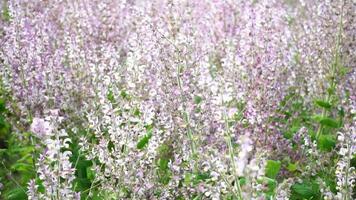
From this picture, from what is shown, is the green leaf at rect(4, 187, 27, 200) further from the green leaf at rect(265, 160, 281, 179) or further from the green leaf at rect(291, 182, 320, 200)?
the green leaf at rect(291, 182, 320, 200)

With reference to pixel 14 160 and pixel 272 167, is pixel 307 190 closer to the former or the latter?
pixel 272 167

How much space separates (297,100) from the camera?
5824 millimetres

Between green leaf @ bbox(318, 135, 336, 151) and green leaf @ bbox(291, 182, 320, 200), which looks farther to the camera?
green leaf @ bbox(318, 135, 336, 151)

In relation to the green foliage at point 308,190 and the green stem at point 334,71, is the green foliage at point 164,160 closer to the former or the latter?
the green foliage at point 308,190

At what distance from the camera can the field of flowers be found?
11.6ft

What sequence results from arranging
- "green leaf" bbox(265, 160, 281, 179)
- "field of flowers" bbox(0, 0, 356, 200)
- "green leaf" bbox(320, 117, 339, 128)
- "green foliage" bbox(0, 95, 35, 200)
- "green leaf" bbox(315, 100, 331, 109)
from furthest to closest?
"green leaf" bbox(315, 100, 331, 109) < "green leaf" bbox(320, 117, 339, 128) < "green foliage" bbox(0, 95, 35, 200) < "green leaf" bbox(265, 160, 281, 179) < "field of flowers" bbox(0, 0, 356, 200)

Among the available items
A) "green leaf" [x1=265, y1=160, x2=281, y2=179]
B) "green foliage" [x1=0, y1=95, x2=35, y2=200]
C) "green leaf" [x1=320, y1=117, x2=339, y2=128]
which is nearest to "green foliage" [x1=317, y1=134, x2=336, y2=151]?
"green leaf" [x1=320, y1=117, x2=339, y2=128]

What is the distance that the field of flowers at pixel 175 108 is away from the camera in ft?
11.6

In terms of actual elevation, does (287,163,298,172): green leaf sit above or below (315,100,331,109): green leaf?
below

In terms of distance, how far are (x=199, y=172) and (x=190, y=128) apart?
1.22ft

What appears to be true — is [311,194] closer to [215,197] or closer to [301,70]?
[215,197]

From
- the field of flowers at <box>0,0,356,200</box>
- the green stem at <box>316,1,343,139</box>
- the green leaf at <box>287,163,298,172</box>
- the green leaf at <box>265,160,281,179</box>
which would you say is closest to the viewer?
the field of flowers at <box>0,0,356,200</box>

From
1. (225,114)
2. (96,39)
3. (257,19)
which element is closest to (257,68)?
(257,19)

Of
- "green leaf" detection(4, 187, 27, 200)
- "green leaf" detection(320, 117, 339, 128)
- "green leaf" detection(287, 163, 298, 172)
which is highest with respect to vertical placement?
"green leaf" detection(320, 117, 339, 128)
